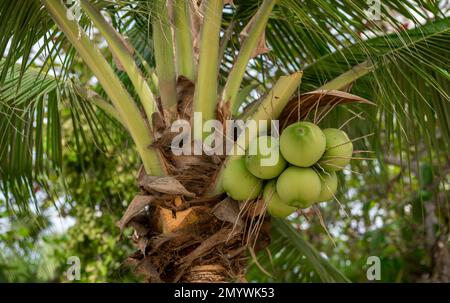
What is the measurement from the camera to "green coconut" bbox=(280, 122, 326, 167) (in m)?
1.97

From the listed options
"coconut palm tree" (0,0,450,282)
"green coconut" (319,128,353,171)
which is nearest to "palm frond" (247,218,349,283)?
"coconut palm tree" (0,0,450,282)

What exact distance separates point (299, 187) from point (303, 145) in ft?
0.41

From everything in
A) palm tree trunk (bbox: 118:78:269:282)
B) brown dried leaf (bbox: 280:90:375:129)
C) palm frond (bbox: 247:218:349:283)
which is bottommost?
palm frond (bbox: 247:218:349:283)

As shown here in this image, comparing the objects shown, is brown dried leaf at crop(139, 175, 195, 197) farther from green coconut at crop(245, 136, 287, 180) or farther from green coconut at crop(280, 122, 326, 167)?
green coconut at crop(280, 122, 326, 167)

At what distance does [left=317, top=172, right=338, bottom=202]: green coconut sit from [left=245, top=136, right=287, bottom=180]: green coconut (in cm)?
13

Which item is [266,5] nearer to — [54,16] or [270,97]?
[270,97]

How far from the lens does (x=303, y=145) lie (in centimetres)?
197

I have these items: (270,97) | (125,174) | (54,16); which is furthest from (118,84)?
(125,174)

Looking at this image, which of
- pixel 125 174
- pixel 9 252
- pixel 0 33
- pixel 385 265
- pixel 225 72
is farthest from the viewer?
pixel 9 252

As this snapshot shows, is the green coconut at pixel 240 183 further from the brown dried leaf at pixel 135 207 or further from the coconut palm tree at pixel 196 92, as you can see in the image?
the brown dried leaf at pixel 135 207

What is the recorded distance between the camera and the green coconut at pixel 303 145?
1.97 meters

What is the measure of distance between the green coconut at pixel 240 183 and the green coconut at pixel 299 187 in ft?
0.46

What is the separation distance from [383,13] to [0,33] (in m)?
1.33
